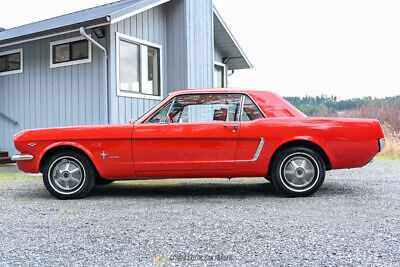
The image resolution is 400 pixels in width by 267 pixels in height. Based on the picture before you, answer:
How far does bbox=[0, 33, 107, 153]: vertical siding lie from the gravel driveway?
3853 millimetres

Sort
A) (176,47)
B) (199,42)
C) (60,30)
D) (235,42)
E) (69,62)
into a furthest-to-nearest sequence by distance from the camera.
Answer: (235,42) → (199,42) → (176,47) → (69,62) → (60,30)

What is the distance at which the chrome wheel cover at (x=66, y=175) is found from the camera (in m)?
5.50

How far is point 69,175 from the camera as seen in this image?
18.0ft

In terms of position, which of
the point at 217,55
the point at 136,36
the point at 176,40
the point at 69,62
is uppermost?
the point at 217,55

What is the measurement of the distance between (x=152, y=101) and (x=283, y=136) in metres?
6.14

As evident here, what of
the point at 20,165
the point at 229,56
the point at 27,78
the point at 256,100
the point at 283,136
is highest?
the point at 229,56

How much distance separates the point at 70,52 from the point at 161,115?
18.5 ft

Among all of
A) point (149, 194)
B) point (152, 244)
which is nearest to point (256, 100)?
point (149, 194)

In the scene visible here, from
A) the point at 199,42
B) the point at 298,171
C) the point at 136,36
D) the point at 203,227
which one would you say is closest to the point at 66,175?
the point at 203,227

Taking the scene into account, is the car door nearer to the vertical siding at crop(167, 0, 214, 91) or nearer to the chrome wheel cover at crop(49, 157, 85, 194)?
the chrome wheel cover at crop(49, 157, 85, 194)

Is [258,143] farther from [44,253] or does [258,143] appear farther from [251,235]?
[44,253]

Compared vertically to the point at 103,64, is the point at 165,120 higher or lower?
lower

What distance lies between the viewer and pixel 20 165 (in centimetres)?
559

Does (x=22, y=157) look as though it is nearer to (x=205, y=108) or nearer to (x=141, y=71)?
(x=205, y=108)
